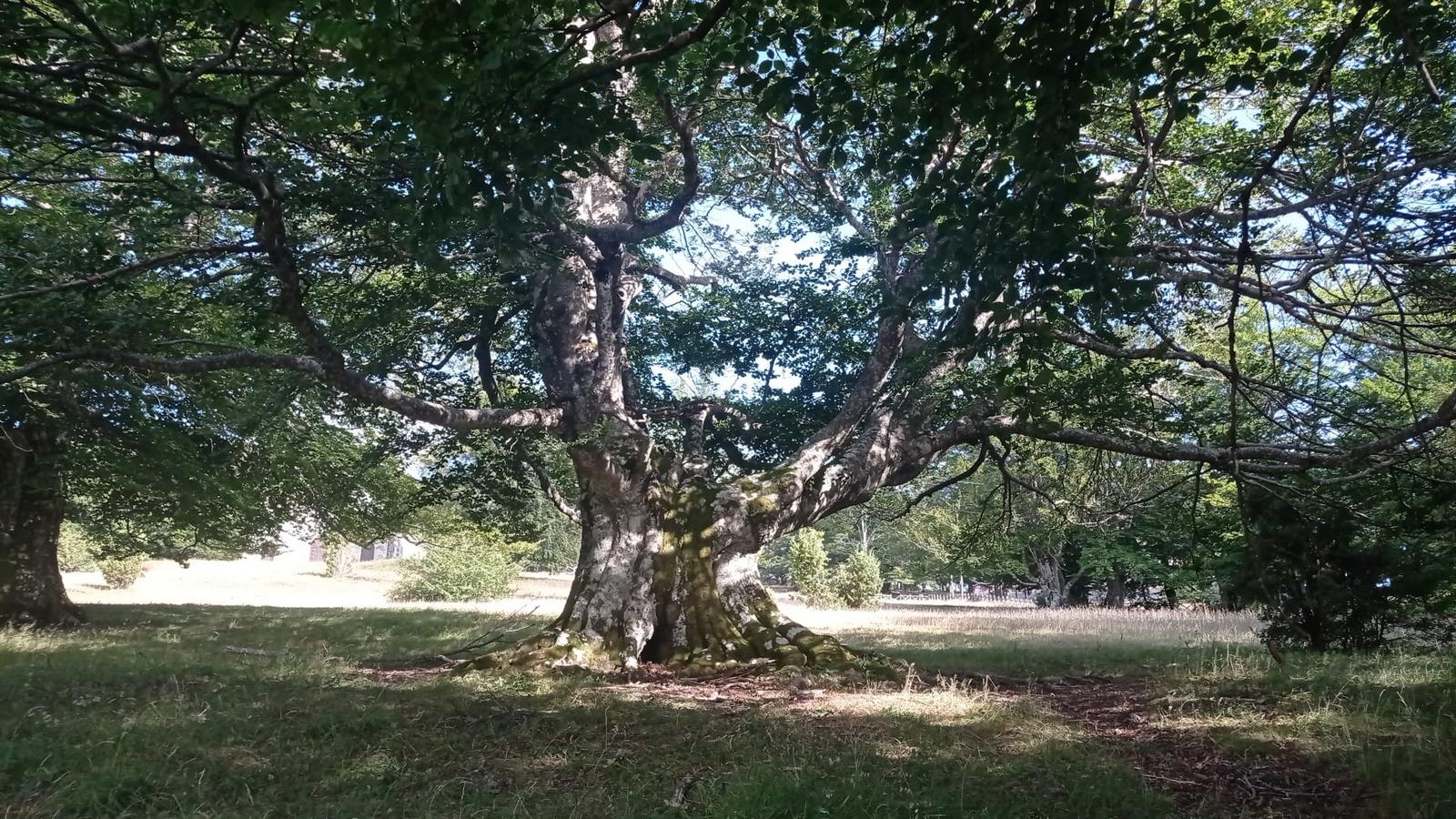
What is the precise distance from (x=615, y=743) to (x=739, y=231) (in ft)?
33.2

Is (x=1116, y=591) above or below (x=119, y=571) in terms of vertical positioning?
below

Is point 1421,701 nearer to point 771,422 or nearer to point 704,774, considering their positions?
point 704,774

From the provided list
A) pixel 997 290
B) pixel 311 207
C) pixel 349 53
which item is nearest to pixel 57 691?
pixel 311 207

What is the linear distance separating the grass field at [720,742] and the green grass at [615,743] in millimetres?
22

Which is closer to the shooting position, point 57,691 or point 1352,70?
point 57,691

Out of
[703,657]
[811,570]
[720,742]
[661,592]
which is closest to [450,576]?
[811,570]

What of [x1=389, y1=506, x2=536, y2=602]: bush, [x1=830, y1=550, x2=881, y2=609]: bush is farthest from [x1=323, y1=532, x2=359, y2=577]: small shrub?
[x1=830, y1=550, x2=881, y2=609]: bush

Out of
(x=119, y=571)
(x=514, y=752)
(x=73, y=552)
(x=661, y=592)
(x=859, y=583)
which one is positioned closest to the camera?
(x=514, y=752)

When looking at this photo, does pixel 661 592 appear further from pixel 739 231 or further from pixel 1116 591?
pixel 1116 591

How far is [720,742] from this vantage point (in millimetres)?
5434

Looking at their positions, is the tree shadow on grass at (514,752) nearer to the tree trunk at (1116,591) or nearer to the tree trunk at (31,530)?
the tree trunk at (31,530)

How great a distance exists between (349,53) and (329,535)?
17372mm

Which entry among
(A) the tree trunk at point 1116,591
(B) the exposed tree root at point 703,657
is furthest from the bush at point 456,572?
(A) the tree trunk at point 1116,591

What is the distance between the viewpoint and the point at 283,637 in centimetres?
1335
